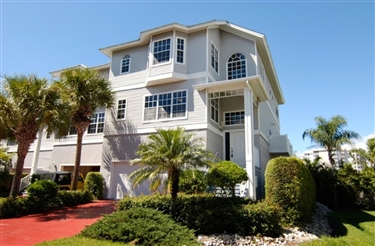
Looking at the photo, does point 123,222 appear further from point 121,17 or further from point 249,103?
point 121,17

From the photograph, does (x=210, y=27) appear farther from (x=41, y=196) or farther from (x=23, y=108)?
→ (x=41, y=196)

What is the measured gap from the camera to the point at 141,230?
7.64m

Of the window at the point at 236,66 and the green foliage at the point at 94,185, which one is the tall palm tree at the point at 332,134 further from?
the green foliage at the point at 94,185

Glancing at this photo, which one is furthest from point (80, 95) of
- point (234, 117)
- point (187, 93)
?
point (234, 117)

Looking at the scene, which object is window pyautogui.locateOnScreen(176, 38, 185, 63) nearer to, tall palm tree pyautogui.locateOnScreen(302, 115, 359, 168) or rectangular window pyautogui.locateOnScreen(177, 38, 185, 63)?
rectangular window pyautogui.locateOnScreen(177, 38, 185, 63)

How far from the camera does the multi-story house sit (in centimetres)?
1551

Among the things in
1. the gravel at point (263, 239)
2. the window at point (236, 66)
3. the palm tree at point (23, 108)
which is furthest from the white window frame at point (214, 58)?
the gravel at point (263, 239)

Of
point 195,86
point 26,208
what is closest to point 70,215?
point 26,208

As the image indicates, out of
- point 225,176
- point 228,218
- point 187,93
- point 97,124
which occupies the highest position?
point 187,93

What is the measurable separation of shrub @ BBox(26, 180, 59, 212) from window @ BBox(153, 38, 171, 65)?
32.6ft

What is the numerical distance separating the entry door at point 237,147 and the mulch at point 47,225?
8.20 metres

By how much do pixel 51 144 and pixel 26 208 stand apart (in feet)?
39.5

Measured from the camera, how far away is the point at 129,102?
59.0 feet

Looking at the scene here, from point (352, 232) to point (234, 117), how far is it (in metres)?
9.26
